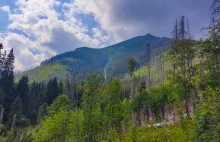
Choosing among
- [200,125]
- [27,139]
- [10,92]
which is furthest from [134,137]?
[10,92]

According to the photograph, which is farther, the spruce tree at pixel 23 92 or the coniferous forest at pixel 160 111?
the spruce tree at pixel 23 92

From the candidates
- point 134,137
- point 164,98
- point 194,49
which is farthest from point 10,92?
point 134,137

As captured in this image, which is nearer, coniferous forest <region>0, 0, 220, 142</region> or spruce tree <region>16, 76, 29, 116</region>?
coniferous forest <region>0, 0, 220, 142</region>

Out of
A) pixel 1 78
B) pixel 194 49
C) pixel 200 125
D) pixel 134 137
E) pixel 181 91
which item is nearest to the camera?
pixel 200 125

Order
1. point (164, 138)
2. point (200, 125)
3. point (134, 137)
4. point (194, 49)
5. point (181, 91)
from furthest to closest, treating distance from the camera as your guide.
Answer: point (194, 49), point (181, 91), point (134, 137), point (164, 138), point (200, 125)

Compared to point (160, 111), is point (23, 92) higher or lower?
higher

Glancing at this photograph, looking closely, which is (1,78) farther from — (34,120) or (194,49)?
(194,49)

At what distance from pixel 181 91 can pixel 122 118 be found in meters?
6.11

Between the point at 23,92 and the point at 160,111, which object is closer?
the point at 160,111

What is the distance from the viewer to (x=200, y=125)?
25.0 feet

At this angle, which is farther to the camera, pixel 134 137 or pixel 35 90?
pixel 35 90

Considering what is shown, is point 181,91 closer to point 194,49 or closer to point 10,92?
point 194,49

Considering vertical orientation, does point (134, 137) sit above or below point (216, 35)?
below

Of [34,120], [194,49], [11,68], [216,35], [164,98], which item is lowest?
[34,120]
